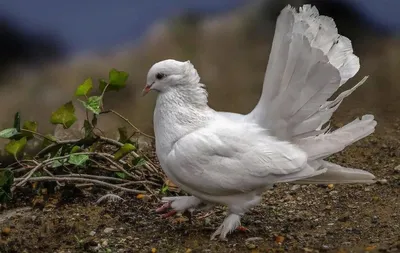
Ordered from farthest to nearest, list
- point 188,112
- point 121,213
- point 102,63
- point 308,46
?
1. point 102,63
2. point 121,213
3. point 188,112
4. point 308,46

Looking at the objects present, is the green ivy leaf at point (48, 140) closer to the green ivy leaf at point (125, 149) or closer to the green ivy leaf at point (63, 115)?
the green ivy leaf at point (63, 115)

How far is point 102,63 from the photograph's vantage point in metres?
5.55

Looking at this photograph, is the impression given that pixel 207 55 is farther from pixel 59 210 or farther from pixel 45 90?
pixel 59 210

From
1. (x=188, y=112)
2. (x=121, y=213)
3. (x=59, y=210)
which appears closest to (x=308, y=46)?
(x=188, y=112)

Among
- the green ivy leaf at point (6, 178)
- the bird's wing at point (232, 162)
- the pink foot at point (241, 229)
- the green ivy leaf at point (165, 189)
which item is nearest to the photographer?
the bird's wing at point (232, 162)

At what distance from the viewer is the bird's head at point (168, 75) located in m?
3.61

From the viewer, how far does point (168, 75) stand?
3617 mm

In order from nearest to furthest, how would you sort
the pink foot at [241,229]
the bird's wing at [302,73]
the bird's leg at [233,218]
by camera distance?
the bird's wing at [302,73] < the bird's leg at [233,218] < the pink foot at [241,229]

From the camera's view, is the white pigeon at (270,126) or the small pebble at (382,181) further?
the small pebble at (382,181)

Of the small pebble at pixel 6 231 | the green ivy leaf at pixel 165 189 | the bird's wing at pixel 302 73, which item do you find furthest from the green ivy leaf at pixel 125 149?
the bird's wing at pixel 302 73

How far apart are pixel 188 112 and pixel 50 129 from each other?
2224 mm

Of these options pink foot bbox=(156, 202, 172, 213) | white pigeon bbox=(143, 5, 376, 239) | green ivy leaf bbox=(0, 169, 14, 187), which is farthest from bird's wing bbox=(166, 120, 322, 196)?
green ivy leaf bbox=(0, 169, 14, 187)

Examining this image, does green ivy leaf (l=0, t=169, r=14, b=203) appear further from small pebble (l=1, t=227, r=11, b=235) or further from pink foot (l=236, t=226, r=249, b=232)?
pink foot (l=236, t=226, r=249, b=232)

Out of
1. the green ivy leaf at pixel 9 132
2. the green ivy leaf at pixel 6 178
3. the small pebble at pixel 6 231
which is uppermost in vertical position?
the green ivy leaf at pixel 9 132
